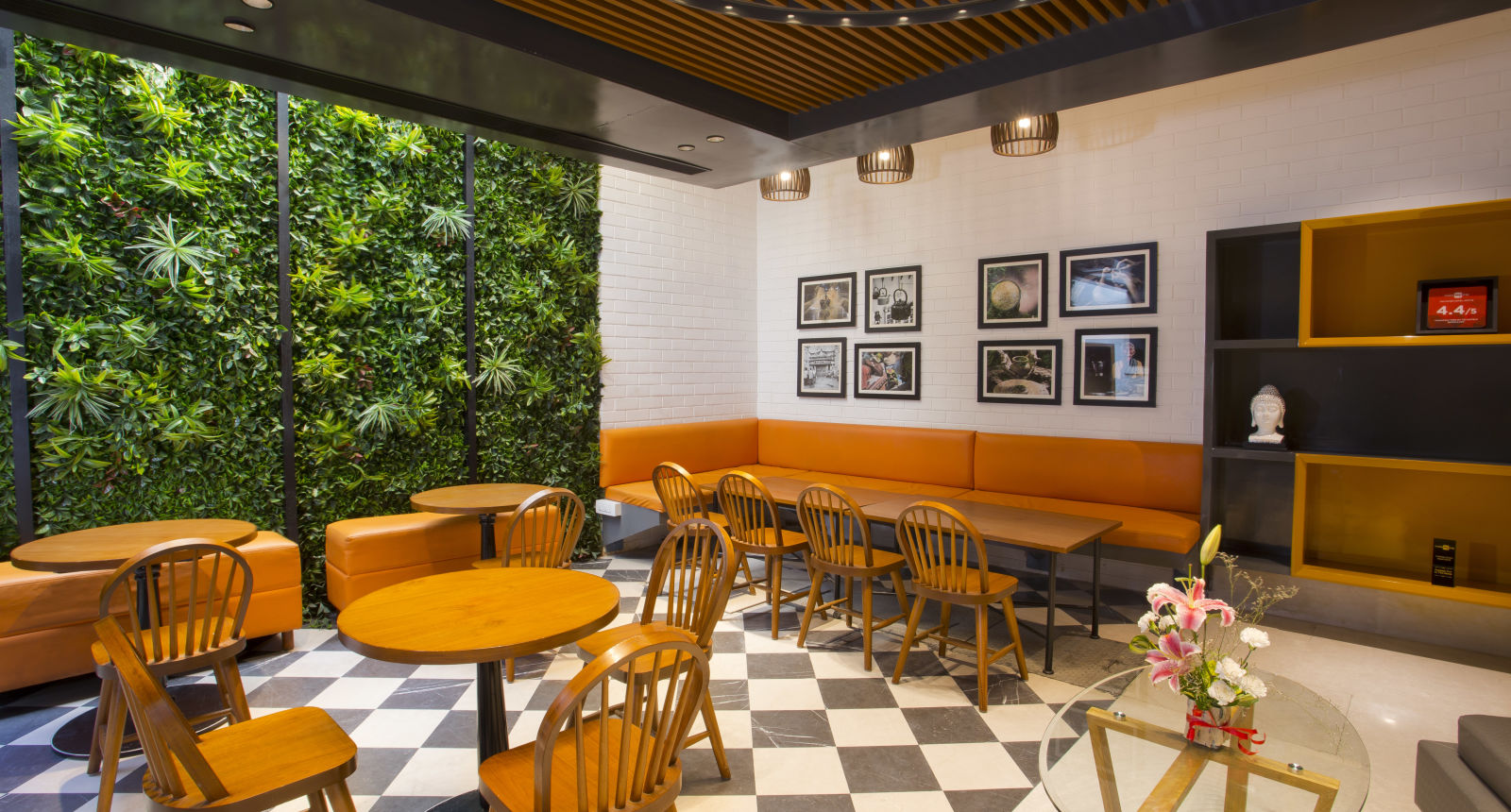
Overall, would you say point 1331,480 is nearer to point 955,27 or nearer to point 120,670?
point 955,27

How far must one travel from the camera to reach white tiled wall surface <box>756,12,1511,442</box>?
3781 mm

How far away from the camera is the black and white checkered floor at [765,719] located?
255cm

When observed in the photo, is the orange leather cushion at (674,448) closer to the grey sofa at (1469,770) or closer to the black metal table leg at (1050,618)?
the black metal table leg at (1050,618)

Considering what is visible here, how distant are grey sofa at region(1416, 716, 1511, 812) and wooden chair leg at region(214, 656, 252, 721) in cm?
370

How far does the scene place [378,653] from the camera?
1.88 m

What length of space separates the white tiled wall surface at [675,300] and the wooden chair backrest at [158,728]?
407 centimetres

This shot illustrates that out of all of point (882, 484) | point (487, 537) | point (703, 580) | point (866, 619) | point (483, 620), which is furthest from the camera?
point (882, 484)

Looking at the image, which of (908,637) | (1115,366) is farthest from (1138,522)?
(908,637)

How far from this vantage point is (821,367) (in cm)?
652

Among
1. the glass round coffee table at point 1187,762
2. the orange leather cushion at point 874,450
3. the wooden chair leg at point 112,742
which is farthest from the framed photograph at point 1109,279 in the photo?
the wooden chair leg at point 112,742

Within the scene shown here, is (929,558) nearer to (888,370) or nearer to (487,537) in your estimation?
(487,537)

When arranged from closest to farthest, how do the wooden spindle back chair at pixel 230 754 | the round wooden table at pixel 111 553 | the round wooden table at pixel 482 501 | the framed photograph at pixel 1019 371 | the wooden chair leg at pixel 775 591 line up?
the wooden spindle back chair at pixel 230 754
the round wooden table at pixel 111 553
the round wooden table at pixel 482 501
the wooden chair leg at pixel 775 591
the framed photograph at pixel 1019 371

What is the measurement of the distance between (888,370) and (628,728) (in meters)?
4.83

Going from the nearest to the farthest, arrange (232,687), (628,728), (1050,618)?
(628,728), (232,687), (1050,618)
